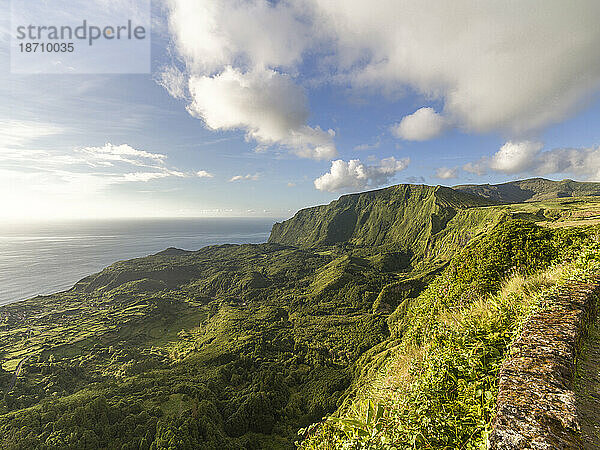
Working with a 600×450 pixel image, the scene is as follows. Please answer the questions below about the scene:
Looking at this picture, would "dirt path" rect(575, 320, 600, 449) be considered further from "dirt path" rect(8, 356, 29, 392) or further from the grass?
"dirt path" rect(8, 356, 29, 392)

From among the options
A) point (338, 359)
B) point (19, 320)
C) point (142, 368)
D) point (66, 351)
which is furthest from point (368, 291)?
point (19, 320)

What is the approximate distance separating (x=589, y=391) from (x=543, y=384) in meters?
1.22

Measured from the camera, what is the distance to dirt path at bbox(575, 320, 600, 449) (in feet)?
10.5

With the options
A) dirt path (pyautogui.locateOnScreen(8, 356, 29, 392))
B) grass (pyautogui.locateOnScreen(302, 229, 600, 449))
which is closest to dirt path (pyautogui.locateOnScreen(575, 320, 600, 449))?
grass (pyautogui.locateOnScreen(302, 229, 600, 449))

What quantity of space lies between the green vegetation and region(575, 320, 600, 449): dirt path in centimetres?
99

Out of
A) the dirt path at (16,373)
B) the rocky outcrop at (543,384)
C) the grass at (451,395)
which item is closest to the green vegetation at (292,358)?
the grass at (451,395)

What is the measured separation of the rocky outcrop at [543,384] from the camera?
9.12 ft

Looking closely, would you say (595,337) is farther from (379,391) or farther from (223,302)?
(223,302)

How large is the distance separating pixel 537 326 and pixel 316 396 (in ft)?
303

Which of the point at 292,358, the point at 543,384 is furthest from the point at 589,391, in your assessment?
the point at 292,358

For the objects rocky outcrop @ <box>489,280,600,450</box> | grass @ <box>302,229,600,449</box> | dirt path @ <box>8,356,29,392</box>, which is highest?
rocky outcrop @ <box>489,280,600,450</box>

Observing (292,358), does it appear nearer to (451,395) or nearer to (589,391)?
(451,395)

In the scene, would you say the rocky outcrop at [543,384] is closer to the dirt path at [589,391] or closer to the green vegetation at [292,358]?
the dirt path at [589,391]

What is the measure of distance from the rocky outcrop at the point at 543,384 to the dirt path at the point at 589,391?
27 cm
